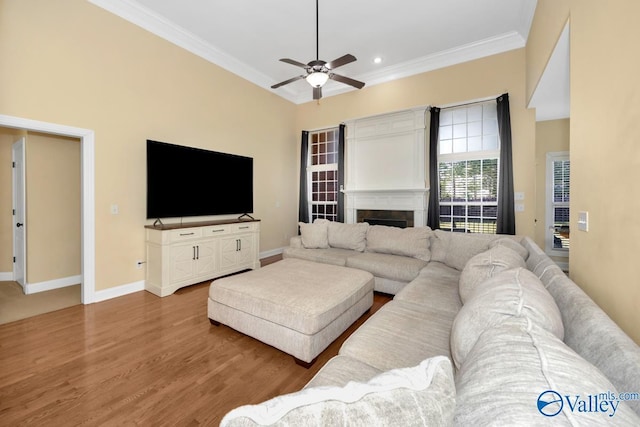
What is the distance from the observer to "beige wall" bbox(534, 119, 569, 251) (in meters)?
4.43

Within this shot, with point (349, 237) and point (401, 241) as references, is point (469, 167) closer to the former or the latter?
point (401, 241)

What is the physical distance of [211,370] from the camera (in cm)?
192

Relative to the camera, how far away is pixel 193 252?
145 inches

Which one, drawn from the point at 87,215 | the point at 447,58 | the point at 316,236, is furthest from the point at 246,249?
the point at 447,58

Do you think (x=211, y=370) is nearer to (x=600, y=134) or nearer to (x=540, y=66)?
(x=600, y=134)

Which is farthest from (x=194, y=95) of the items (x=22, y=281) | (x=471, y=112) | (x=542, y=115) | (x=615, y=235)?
(x=542, y=115)

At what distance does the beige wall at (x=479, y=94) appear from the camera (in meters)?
3.90

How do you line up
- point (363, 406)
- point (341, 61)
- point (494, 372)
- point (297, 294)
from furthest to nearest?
1. point (341, 61)
2. point (297, 294)
3. point (494, 372)
4. point (363, 406)

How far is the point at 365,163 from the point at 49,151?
4.96 m

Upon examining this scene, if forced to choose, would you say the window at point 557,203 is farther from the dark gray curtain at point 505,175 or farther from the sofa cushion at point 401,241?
the sofa cushion at point 401,241

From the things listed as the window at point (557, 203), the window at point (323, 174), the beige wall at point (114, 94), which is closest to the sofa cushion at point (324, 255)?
the window at point (323, 174)

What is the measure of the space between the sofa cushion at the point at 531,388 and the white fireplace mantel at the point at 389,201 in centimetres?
418

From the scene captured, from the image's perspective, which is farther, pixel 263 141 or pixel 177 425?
pixel 263 141

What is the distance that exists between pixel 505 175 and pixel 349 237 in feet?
8.34
